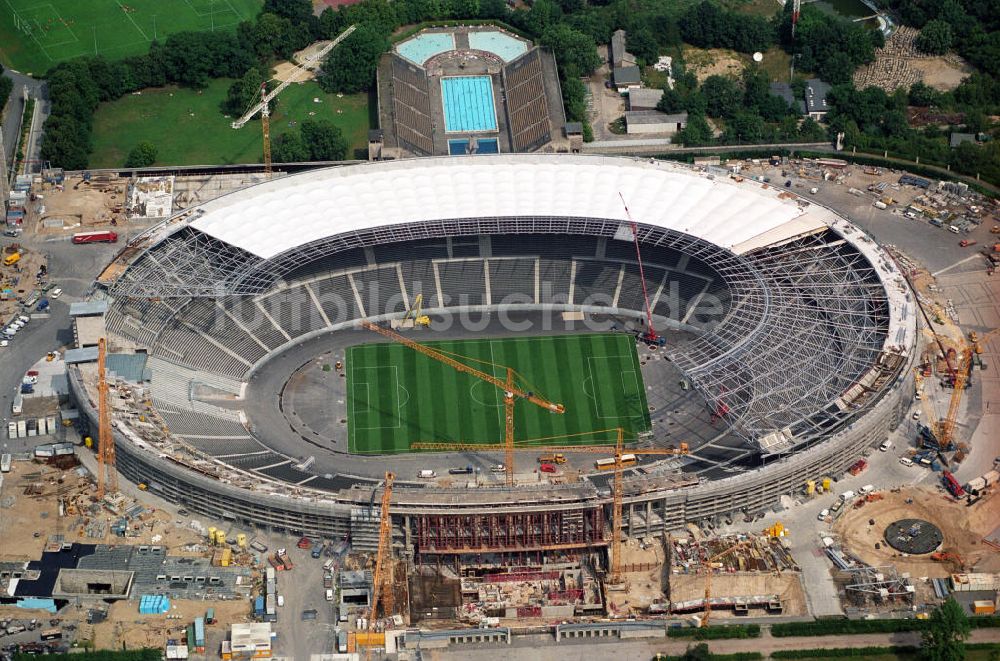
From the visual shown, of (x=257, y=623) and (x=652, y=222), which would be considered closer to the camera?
(x=257, y=623)

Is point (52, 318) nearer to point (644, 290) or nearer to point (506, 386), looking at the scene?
point (506, 386)

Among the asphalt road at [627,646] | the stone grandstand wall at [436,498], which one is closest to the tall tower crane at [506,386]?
the stone grandstand wall at [436,498]

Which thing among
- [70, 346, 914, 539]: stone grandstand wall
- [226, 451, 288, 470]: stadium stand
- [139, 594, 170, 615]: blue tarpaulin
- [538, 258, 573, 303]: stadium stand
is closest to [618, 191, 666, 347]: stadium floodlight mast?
[538, 258, 573, 303]: stadium stand

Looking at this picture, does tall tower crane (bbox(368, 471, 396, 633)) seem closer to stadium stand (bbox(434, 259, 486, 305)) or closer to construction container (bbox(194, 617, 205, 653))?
construction container (bbox(194, 617, 205, 653))

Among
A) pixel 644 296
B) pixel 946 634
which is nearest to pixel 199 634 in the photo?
pixel 946 634

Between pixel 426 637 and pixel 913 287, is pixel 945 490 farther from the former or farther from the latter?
pixel 426 637

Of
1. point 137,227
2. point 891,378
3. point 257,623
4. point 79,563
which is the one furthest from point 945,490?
point 137,227
